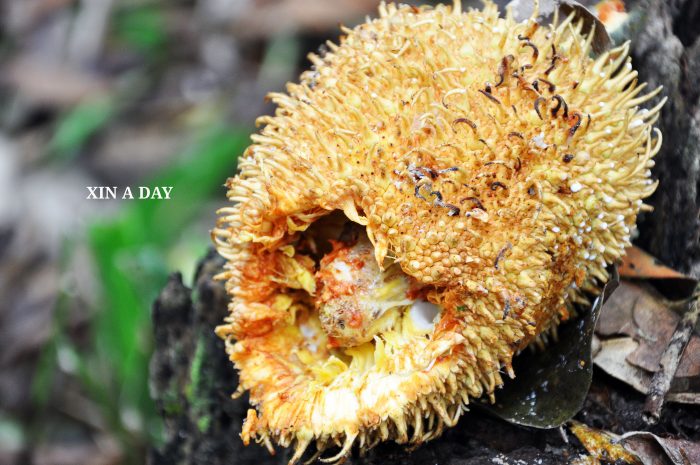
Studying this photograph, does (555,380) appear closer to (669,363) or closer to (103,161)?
(669,363)

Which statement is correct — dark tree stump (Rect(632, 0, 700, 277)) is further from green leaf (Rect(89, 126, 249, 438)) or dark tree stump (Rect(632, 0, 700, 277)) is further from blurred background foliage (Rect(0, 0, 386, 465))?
blurred background foliage (Rect(0, 0, 386, 465))

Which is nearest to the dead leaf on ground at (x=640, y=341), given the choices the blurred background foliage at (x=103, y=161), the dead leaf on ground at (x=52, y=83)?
the blurred background foliage at (x=103, y=161)

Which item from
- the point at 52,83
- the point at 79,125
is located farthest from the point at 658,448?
the point at 52,83

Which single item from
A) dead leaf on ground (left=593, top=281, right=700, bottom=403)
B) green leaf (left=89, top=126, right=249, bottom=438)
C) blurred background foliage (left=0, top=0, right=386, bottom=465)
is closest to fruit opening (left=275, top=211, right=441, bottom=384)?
dead leaf on ground (left=593, top=281, right=700, bottom=403)

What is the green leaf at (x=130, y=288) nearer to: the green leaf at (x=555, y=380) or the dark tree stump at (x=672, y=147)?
the green leaf at (x=555, y=380)

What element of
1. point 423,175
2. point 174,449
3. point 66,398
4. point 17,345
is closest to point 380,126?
point 423,175

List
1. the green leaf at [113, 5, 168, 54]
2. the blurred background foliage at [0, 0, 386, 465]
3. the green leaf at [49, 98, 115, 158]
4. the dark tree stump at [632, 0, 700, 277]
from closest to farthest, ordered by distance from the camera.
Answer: the dark tree stump at [632, 0, 700, 277]
the blurred background foliage at [0, 0, 386, 465]
the green leaf at [49, 98, 115, 158]
the green leaf at [113, 5, 168, 54]
